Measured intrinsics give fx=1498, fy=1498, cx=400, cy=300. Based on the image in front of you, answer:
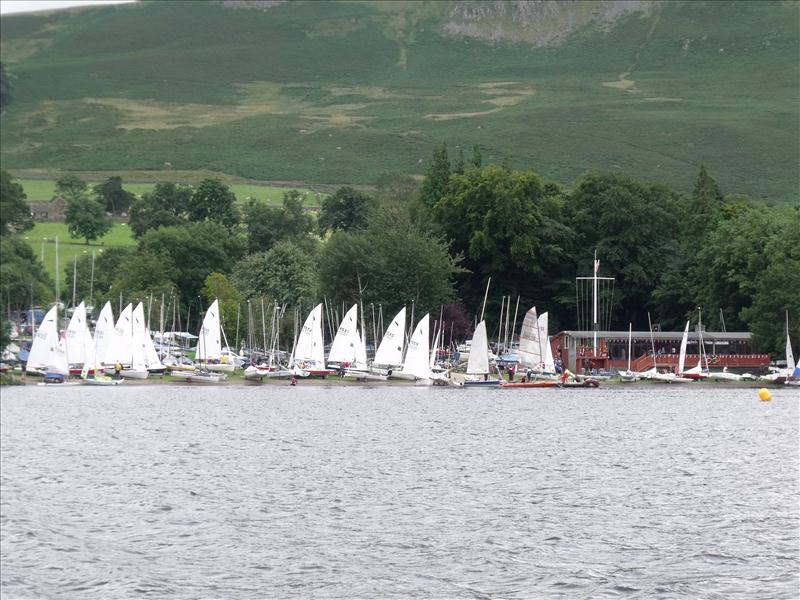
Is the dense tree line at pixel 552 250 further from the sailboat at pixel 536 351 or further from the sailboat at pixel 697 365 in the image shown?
the sailboat at pixel 536 351

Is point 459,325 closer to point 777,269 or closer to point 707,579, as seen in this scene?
point 777,269

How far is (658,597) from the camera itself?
32938mm

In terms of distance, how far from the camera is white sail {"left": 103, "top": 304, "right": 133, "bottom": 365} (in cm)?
12112

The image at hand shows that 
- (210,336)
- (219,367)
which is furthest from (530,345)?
(219,367)

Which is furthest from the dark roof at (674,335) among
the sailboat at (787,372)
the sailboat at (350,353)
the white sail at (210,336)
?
the white sail at (210,336)

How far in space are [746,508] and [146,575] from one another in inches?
750

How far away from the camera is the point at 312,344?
11969 centimetres

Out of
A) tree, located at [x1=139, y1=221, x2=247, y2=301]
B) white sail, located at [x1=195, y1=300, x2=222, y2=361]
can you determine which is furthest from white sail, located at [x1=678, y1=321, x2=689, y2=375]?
tree, located at [x1=139, y1=221, x2=247, y2=301]

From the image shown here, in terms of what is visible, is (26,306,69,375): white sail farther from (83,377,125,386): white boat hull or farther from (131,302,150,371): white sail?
(131,302,150,371): white sail

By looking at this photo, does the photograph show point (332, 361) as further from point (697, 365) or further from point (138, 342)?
point (697, 365)

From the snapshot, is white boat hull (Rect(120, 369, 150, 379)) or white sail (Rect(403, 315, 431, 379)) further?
white boat hull (Rect(120, 369, 150, 379))

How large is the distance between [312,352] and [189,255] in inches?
2404

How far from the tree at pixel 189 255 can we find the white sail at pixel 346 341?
184ft

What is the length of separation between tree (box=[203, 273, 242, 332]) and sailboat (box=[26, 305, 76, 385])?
109 ft
